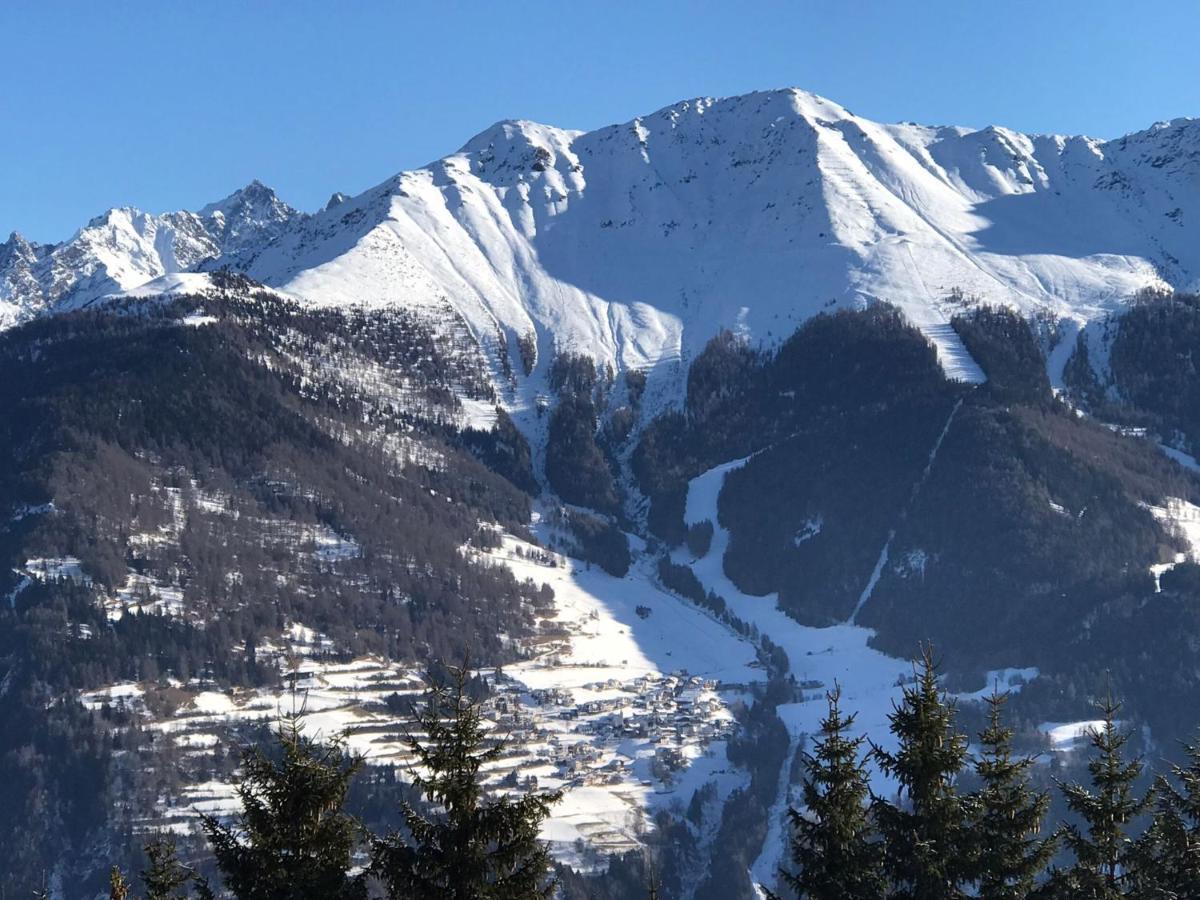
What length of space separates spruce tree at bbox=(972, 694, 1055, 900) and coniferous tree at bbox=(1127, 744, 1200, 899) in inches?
99.2

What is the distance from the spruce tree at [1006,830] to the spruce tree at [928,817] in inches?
22.0

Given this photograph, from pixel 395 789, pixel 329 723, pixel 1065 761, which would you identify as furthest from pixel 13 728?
pixel 1065 761

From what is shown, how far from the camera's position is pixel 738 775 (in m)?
194

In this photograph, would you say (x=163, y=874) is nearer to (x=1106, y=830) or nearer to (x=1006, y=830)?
(x=1006, y=830)

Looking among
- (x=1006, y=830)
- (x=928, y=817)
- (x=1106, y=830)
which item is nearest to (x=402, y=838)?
(x=928, y=817)

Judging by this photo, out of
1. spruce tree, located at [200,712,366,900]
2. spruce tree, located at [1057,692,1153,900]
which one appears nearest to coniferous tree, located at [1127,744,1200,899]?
spruce tree, located at [1057,692,1153,900]

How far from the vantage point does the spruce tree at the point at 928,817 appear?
1320 inches

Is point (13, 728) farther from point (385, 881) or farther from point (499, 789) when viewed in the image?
point (385, 881)

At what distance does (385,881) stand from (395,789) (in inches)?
5800

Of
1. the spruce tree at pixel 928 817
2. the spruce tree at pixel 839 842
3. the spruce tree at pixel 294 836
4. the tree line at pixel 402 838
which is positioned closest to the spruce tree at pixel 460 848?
the tree line at pixel 402 838

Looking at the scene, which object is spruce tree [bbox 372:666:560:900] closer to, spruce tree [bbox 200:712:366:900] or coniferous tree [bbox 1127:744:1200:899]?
spruce tree [bbox 200:712:366:900]

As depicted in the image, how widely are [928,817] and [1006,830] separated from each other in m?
3.03

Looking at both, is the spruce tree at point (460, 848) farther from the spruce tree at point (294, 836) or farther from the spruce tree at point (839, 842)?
the spruce tree at point (839, 842)

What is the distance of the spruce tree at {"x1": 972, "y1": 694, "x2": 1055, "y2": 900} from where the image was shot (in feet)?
113
